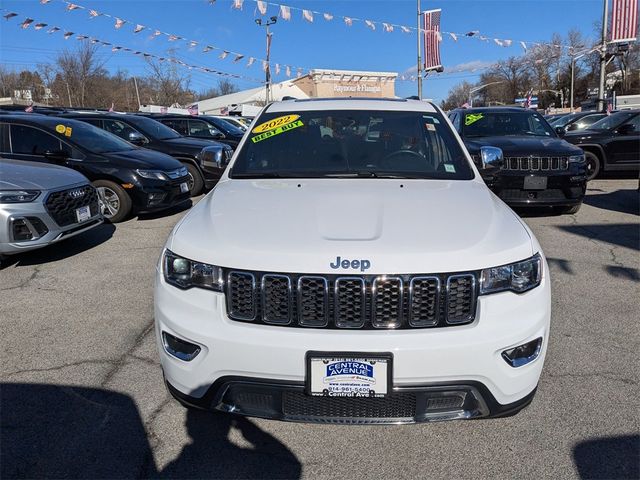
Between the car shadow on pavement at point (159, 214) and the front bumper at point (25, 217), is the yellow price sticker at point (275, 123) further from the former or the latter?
the car shadow on pavement at point (159, 214)

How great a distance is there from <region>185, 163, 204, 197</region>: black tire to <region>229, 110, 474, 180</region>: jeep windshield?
6.41 m

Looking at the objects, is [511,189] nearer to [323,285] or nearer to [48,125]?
[323,285]

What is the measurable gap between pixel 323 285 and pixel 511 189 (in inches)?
232

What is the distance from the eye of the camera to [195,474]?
7.67ft

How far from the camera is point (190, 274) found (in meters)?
2.31

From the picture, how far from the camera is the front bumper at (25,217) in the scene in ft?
16.2

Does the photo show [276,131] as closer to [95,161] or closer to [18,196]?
[18,196]

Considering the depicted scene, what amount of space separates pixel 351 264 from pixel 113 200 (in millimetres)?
6334

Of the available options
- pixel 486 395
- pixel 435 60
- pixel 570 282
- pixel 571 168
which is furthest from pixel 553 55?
pixel 486 395

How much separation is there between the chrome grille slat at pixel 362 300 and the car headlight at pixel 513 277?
0.21ft

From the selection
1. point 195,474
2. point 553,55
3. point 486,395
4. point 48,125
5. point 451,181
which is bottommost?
point 195,474

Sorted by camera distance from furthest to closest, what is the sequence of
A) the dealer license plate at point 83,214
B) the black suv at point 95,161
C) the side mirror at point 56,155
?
the black suv at point 95,161 < the side mirror at point 56,155 < the dealer license plate at point 83,214

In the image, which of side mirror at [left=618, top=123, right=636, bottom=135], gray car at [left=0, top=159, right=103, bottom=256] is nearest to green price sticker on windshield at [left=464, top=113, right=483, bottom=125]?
side mirror at [left=618, top=123, right=636, bottom=135]

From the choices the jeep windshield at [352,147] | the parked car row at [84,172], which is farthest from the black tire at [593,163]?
the jeep windshield at [352,147]
